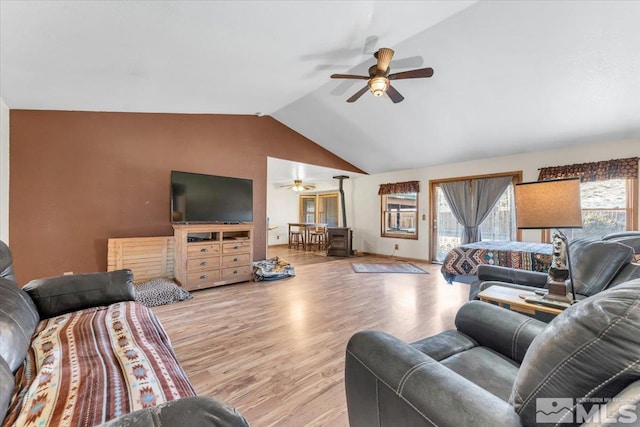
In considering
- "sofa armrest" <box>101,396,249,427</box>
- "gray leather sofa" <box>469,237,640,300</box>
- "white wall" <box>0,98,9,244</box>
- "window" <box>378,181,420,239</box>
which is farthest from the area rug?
"white wall" <box>0,98,9,244</box>

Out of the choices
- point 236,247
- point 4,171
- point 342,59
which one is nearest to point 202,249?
point 236,247

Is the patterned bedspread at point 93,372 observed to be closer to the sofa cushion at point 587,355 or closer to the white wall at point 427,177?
the sofa cushion at point 587,355

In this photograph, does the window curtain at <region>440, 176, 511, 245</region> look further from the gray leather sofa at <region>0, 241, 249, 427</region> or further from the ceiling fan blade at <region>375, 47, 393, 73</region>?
the gray leather sofa at <region>0, 241, 249, 427</region>

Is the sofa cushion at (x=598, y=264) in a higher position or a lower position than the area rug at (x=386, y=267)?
higher

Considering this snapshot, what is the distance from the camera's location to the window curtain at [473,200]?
505 centimetres

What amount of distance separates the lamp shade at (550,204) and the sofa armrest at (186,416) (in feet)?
6.05

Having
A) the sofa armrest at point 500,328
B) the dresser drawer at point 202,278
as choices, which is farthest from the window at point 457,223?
the dresser drawer at point 202,278

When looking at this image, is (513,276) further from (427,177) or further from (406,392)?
(427,177)

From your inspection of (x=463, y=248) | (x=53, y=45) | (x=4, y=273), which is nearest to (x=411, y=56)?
(x=463, y=248)

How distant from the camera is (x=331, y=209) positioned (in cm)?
895

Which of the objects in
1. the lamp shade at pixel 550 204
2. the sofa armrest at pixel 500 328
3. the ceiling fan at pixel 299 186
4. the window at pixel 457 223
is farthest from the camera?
the ceiling fan at pixel 299 186

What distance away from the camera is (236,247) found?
13.7 ft

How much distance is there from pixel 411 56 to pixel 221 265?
12.6 feet

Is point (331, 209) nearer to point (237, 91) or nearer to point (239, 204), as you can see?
point (239, 204)
